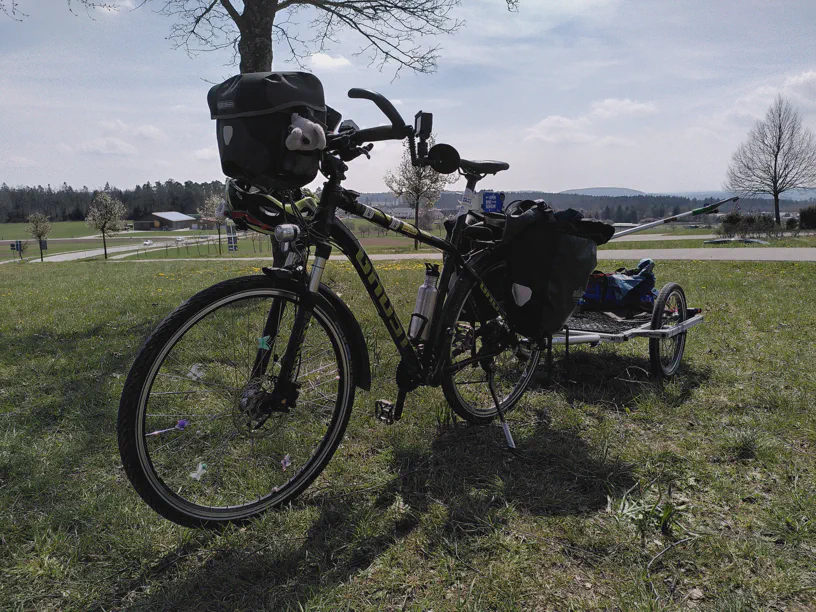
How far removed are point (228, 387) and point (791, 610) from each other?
231cm

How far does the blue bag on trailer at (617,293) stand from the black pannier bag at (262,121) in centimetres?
304

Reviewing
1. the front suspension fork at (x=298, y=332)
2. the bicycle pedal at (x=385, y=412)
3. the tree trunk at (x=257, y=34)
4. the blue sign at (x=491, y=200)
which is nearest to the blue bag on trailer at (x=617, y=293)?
the blue sign at (x=491, y=200)

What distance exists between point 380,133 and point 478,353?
1.49 metres

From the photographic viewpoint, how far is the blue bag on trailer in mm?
4480

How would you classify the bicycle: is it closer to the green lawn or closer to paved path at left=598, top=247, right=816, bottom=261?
paved path at left=598, top=247, right=816, bottom=261

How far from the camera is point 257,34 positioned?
23.1 feet

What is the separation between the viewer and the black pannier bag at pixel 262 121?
6.77ft

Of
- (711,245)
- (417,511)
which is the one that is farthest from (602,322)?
(711,245)

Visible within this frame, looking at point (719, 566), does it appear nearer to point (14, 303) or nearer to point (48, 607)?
point (48, 607)

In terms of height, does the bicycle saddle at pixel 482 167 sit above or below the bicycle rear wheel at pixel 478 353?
above

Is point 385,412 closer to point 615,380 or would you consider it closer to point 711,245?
point 615,380

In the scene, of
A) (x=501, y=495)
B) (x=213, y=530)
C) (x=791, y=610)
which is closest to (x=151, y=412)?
(x=213, y=530)

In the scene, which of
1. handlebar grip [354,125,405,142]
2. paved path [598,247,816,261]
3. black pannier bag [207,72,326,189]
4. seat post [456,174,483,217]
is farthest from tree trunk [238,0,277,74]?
paved path [598,247,816,261]

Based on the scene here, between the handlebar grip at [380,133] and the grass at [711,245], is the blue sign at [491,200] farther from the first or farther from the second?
the grass at [711,245]
